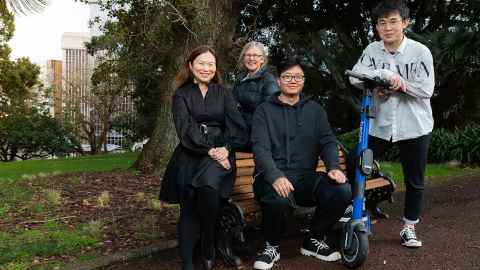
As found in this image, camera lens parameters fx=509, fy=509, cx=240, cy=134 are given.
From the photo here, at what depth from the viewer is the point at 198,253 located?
13.5 feet

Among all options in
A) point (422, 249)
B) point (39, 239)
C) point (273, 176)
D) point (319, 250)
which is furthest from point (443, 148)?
point (39, 239)

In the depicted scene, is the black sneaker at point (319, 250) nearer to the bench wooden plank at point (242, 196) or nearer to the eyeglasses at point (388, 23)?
the bench wooden plank at point (242, 196)

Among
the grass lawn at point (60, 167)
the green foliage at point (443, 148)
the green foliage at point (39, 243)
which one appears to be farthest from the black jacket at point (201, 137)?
the green foliage at point (443, 148)

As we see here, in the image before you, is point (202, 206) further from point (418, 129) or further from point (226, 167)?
point (418, 129)

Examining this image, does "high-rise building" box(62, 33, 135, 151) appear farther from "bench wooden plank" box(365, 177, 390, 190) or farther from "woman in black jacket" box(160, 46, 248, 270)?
"woman in black jacket" box(160, 46, 248, 270)

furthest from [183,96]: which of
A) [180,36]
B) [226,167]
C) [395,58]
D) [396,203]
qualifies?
[180,36]

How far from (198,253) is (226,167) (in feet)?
2.84

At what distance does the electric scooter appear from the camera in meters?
3.50

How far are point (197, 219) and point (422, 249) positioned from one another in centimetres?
186

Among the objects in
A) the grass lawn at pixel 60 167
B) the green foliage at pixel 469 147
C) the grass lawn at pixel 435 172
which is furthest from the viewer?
the grass lawn at pixel 60 167

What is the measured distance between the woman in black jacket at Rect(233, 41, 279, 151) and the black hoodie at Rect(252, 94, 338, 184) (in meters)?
0.60

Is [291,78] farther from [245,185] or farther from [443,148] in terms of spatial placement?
[443,148]

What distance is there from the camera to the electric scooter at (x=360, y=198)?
3502 millimetres

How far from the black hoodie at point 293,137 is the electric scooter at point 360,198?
22 cm
